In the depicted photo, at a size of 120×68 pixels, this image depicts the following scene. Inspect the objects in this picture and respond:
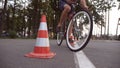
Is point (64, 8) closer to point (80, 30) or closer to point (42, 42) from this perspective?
point (80, 30)

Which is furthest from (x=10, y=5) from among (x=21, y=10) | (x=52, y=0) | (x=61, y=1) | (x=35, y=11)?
(x=61, y=1)

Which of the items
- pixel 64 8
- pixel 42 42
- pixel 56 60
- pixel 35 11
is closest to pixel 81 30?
pixel 64 8

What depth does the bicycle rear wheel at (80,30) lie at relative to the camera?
18.4 ft

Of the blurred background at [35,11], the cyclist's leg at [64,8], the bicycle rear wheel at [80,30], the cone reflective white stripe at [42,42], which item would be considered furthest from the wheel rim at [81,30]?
the blurred background at [35,11]

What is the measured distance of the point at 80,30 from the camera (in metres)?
6.42

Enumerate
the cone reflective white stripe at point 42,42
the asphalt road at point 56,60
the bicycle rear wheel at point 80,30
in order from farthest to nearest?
the bicycle rear wheel at point 80,30 < the cone reflective white stripe at point 42,42 < the asphalt road at point 56,60

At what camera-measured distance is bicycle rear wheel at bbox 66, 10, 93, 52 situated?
5.61m

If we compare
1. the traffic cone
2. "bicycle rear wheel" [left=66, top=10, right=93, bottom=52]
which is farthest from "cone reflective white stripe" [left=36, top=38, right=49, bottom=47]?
"bicycle rear wheel" [left=66, top=10, right=93, bottom=52]

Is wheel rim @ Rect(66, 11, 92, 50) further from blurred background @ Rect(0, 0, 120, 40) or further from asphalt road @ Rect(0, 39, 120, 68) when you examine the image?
blurred background @ Rect(0, 0, 120, 40)

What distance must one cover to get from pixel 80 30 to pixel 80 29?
0.08 feet

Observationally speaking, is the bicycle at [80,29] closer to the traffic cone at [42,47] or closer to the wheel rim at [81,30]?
the wheel rim at [81,30]

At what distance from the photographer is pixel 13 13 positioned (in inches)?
2013

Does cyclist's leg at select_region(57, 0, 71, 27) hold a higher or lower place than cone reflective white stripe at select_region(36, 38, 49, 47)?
higher

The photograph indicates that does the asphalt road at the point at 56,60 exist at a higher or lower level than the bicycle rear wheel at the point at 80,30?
lower
